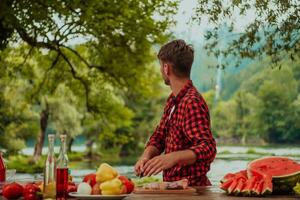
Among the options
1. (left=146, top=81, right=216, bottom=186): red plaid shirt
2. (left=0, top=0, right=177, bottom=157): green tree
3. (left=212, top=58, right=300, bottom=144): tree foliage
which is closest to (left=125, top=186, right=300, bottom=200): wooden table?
(left=146, top=81, right=216, bottom=186): red plaid shirt

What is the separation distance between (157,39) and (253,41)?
11.2ft

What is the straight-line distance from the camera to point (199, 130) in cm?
263

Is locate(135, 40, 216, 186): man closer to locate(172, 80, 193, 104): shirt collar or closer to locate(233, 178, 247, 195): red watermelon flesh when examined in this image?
locate(172, 80, 193, 104): shirt collar

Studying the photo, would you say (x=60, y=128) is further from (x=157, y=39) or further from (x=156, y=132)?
(x=156, y=132)

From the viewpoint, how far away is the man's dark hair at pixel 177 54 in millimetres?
2711

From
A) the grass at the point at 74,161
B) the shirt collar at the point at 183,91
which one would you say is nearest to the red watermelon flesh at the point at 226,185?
the shirt collar at the point at 183,91

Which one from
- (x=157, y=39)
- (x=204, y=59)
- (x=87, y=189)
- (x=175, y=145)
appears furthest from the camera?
(x=157, y=39)

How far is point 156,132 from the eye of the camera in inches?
116

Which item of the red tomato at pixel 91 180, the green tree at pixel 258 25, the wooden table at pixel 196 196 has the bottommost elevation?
the wooden table at pixel 196 196

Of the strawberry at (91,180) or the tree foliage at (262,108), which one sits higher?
the tree foliage at (262,108)

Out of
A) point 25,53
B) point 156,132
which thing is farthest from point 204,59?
point 156,132

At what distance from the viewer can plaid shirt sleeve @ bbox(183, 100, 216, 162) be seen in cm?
256

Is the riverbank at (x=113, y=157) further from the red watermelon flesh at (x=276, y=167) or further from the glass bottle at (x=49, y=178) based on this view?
the glass bottle at (x=49, y=178)

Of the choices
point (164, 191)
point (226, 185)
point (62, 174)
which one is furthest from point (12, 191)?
point (226, 185)
